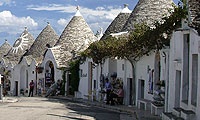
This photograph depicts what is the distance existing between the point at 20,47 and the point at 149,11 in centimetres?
2331

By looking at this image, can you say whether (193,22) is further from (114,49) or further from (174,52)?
(114,49)

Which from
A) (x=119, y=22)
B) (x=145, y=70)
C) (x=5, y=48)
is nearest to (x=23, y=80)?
(x=5, y=48)

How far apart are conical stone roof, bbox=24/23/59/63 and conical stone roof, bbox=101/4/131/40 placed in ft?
35.5

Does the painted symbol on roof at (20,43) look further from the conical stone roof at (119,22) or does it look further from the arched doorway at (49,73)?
the conical stone roof at (119,22)

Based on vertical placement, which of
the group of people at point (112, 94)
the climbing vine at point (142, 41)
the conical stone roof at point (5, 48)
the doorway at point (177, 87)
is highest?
the conical stone roof at point (5, 48)

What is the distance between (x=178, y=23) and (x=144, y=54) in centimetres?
454

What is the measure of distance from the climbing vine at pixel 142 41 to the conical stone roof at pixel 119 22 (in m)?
3.46

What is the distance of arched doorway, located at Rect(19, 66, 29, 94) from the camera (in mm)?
38438

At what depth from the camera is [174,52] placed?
1399 centimetres

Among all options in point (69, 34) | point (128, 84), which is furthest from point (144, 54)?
point (69, 34)

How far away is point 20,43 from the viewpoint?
4316cm

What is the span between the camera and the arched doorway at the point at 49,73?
112 ft

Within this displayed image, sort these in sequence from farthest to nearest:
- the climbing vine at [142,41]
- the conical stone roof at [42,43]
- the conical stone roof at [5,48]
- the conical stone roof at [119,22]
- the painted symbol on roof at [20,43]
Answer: the conical stone roof at [5,48] < the painted symbol on roof at [20,43] < the conical stone roof at [42,43] < the conical stone roof at [119,22] < the climbing vine at [142,41]

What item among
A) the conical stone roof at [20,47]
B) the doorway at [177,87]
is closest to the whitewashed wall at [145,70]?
the doorway at [177,87]
